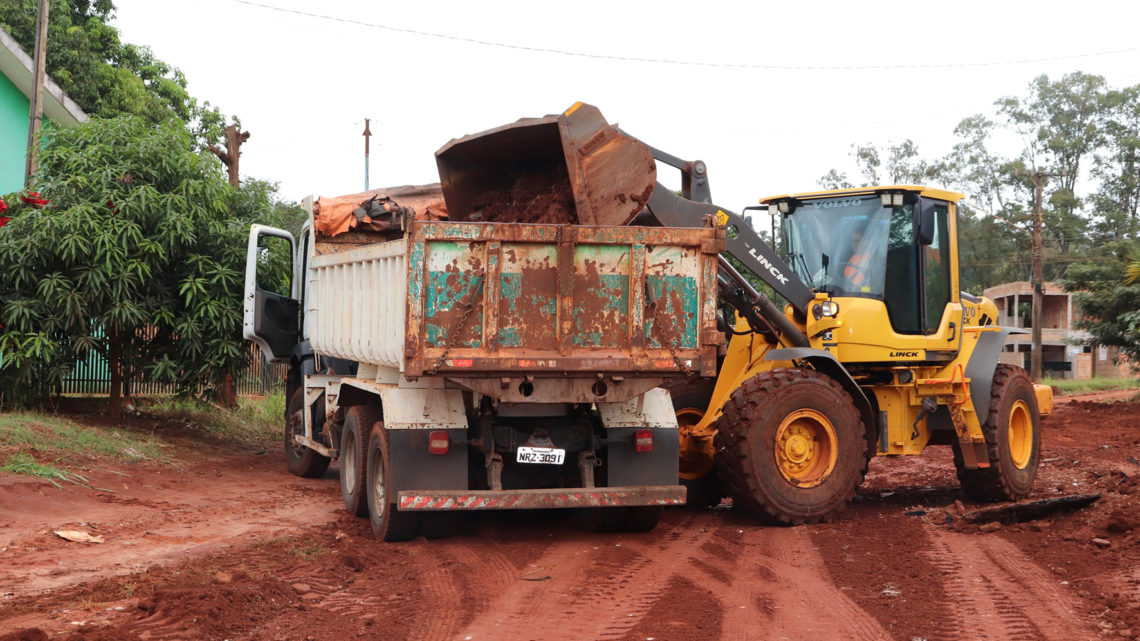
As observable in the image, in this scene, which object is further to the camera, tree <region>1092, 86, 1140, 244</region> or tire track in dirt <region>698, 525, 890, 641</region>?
tree <region>1092, 86, 1140, 244</region>

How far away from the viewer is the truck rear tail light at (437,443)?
27.5ft

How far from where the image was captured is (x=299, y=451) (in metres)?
13.6

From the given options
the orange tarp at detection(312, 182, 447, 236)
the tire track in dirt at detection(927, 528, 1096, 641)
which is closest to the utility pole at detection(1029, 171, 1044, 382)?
the orange tarp at detection(312, 182, 447, 236)

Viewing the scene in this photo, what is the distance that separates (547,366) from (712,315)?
133cm

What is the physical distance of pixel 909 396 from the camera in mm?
10852

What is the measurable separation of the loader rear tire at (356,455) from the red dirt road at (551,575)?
0.85 feet

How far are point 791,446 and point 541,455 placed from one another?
2361mm

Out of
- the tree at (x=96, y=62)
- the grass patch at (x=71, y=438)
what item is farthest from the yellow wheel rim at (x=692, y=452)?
the tree at (x=96, y=62)

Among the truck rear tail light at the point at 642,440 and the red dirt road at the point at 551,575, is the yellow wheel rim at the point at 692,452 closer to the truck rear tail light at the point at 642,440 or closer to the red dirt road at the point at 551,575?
the red dirt road at the point at 551,575

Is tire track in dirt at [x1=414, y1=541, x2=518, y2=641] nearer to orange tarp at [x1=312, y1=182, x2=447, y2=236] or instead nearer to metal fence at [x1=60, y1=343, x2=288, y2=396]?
orange tarp at [x1=312, y1=182, x2=447, y2=236]

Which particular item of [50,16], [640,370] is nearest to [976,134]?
[50,16]

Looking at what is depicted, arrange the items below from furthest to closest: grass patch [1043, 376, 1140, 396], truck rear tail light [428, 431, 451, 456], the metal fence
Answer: grass patch [1043, 376, 1140, 396], the metal fence, truck rear tail light [428, 431, 451, 456]

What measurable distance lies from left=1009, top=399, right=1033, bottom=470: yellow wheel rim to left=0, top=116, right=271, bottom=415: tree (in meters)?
9.15

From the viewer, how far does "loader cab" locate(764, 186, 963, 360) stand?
10641mm
